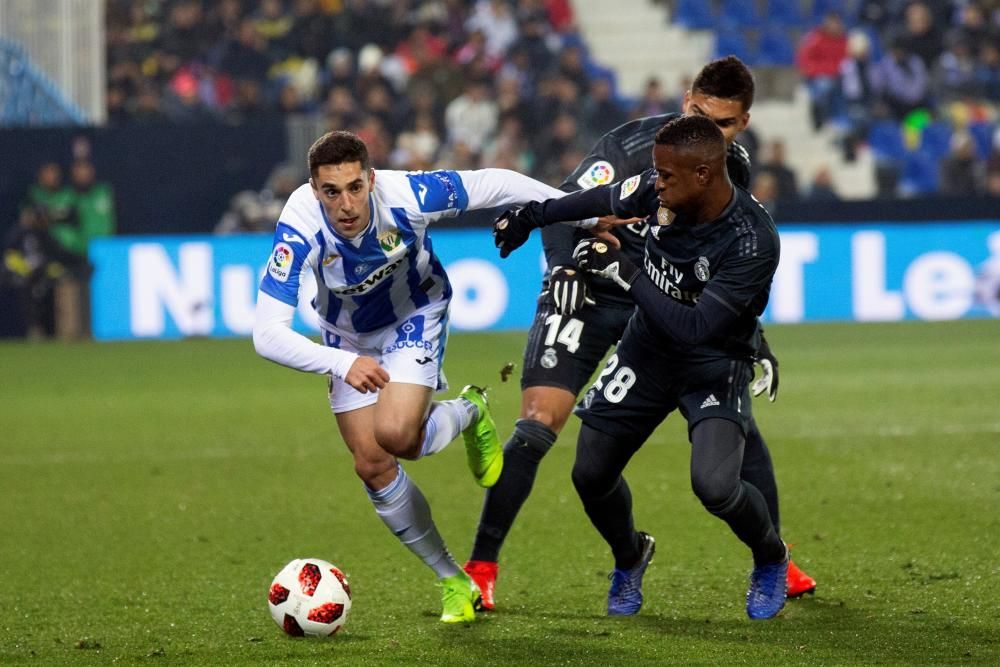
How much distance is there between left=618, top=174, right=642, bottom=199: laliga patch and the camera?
4988mm

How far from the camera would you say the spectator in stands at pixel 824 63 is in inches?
789

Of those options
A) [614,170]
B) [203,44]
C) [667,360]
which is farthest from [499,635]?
[203,44]

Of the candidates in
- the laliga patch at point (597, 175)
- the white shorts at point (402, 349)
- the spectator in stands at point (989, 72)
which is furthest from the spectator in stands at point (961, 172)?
the white shorts at point (402, 349)

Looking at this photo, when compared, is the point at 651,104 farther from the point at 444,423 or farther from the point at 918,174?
the point at 444,423

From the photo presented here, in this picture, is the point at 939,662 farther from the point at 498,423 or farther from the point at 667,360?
the point at 498,423

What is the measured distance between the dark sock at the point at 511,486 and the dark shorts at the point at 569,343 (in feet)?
0.64

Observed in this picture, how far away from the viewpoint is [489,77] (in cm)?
1991

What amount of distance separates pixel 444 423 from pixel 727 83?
1535 millimetres

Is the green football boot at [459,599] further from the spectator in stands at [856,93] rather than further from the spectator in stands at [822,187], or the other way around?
the spectator in stands at [856,93]

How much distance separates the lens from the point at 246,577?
5.86 m

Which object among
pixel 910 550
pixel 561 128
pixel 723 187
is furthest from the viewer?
pixel 561 128

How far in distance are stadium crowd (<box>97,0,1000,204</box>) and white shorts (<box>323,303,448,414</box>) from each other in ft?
41.1

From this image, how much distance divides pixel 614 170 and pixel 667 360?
0.89m

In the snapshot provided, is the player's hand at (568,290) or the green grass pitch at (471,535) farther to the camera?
the player's hand at (568,290)
